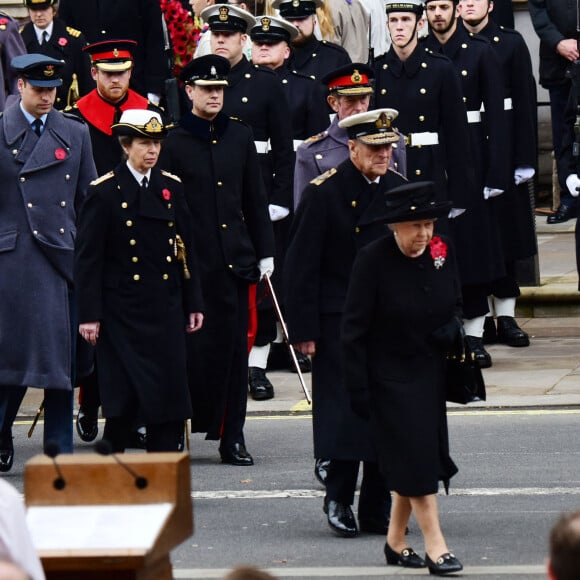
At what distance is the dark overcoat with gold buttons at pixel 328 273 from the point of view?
8602 millimetres

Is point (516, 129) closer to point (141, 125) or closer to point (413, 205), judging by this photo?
point (141, 125)

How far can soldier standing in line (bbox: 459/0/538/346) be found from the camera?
13617 mm

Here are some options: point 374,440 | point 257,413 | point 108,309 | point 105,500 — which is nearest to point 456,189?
point 257,413

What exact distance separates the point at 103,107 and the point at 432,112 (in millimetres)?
2519

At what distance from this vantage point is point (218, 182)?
34.0 ft

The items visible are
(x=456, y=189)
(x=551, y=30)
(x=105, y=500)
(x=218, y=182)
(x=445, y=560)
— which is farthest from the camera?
(x=551, y=30)

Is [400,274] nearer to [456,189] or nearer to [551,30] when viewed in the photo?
[456,189]

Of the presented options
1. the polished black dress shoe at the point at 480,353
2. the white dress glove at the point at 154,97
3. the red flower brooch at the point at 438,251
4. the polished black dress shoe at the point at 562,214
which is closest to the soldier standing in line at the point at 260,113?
the polished black dress shoe at the point at 480,353

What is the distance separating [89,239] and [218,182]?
1.31 meters

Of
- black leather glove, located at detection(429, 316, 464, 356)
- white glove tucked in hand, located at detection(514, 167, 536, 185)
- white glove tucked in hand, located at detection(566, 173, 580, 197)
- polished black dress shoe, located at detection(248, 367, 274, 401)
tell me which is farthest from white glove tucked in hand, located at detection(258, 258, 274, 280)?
white glove tucked in hand, located at detection(514, 167, 536, 185)

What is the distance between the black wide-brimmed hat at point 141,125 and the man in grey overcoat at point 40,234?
2.76 feet

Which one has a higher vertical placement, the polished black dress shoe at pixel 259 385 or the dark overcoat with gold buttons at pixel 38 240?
the dark overcoat with gold buttons at pixel 38 240

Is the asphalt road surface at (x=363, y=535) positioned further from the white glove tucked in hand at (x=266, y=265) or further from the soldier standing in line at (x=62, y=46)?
the soldier standing in line at (x=62, y=46)

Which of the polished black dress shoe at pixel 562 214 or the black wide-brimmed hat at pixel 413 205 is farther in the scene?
the polished black dress shoe at pixel 562 214
